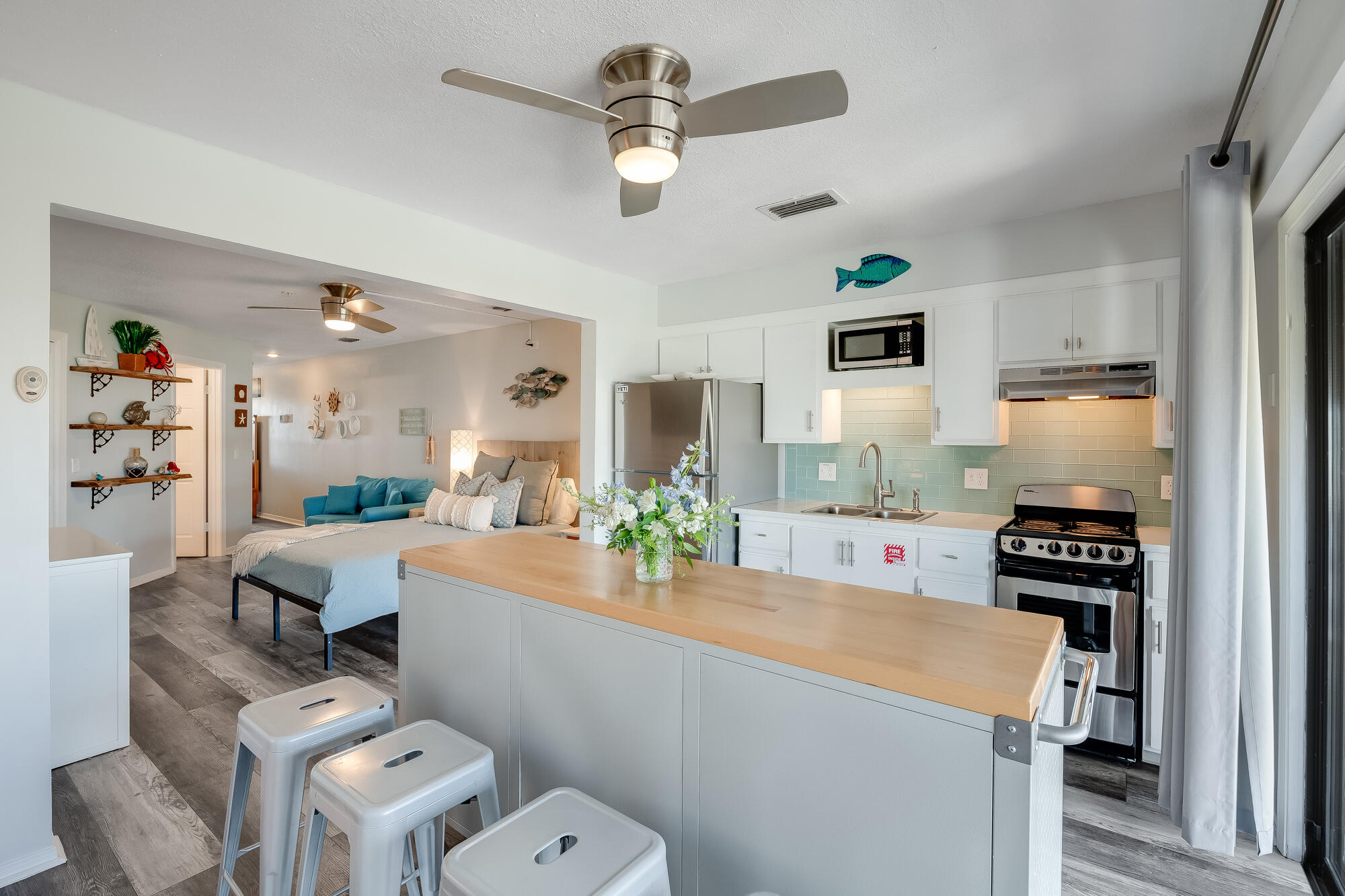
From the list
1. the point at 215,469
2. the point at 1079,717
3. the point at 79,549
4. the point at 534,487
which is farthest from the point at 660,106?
the point at 215,469

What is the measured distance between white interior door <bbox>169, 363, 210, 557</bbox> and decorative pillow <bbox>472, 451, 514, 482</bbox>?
3553mm

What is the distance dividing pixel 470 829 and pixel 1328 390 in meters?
3.06

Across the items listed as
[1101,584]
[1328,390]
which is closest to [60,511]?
[1101,584]

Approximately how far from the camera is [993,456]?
353cm

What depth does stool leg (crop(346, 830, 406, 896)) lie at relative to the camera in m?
1.27

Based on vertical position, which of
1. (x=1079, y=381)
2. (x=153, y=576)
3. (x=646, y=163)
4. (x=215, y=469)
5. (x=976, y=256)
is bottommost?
(x=153, y=576)

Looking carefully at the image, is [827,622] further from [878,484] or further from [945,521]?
[878,484]

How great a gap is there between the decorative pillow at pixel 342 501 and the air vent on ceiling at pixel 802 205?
18.8ft

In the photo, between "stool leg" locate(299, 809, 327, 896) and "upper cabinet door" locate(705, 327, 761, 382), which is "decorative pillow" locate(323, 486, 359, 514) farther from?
"stool leg" locate(299, 809, 327, 896)

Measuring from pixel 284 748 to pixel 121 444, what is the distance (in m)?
5.70

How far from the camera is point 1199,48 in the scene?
1.81m

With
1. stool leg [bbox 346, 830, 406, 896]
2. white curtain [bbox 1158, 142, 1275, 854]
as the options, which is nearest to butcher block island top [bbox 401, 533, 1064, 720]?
stool leg [bbox 346, 830, 406, 896]

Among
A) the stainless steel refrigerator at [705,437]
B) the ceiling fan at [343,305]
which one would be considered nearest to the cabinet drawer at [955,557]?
the stainless steel refrigerator at [705,437]

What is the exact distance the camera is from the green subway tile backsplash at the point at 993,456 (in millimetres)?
3125
